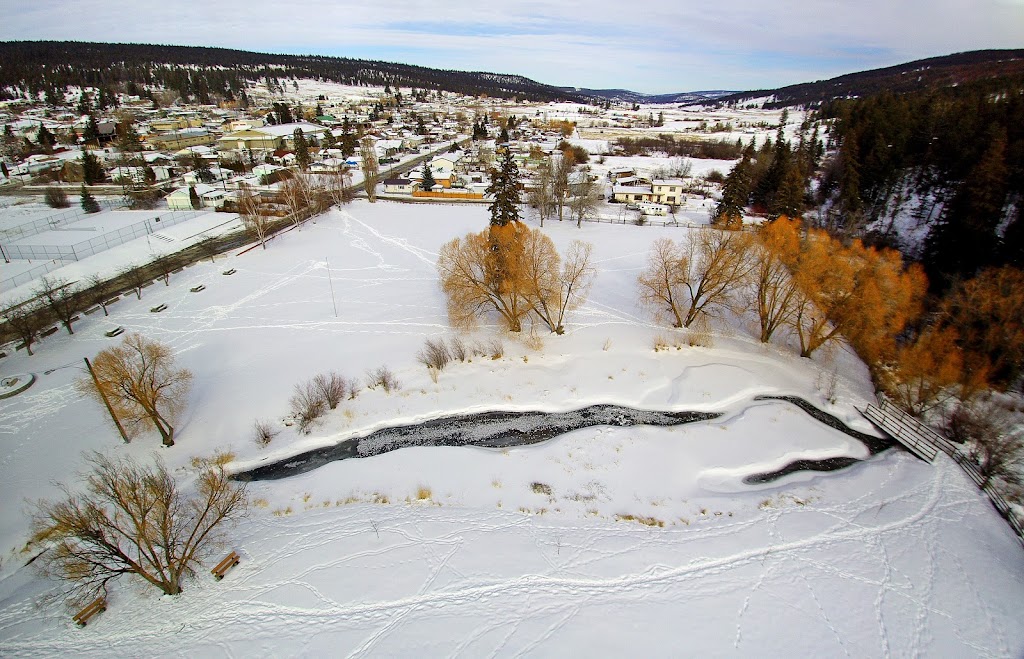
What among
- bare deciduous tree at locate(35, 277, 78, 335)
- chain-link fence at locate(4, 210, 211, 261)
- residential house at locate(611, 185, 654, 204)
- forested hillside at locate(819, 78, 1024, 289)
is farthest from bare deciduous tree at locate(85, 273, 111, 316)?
residential house at locate(611, 185, 654, 204)

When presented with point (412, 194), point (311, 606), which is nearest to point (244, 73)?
point (412, 194)

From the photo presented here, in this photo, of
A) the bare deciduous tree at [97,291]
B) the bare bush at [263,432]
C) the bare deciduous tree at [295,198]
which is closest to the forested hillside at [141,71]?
the bare deciduous tree at [295,198]

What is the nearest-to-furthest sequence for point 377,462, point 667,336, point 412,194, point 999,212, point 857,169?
point 377,462
point 667,336
point 999,212
point 857,169
point 412,194

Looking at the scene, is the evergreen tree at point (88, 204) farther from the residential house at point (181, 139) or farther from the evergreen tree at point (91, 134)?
the evergreen tree at point (91, 134)

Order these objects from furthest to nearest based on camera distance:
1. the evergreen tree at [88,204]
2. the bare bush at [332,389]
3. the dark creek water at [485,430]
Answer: the evergreen tree at [88,204] → the bare bush at [332,389] → the dark creek water at [485,430]

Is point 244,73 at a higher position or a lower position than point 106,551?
higher

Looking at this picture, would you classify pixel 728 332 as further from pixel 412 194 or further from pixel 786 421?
pixel 412 194

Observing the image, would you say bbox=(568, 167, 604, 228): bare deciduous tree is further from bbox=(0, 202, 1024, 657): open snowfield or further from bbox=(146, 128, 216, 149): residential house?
bbox=(146, 128, 216, 149): residential house

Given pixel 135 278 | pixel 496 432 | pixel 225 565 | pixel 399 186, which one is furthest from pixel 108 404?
pixel 399 186
